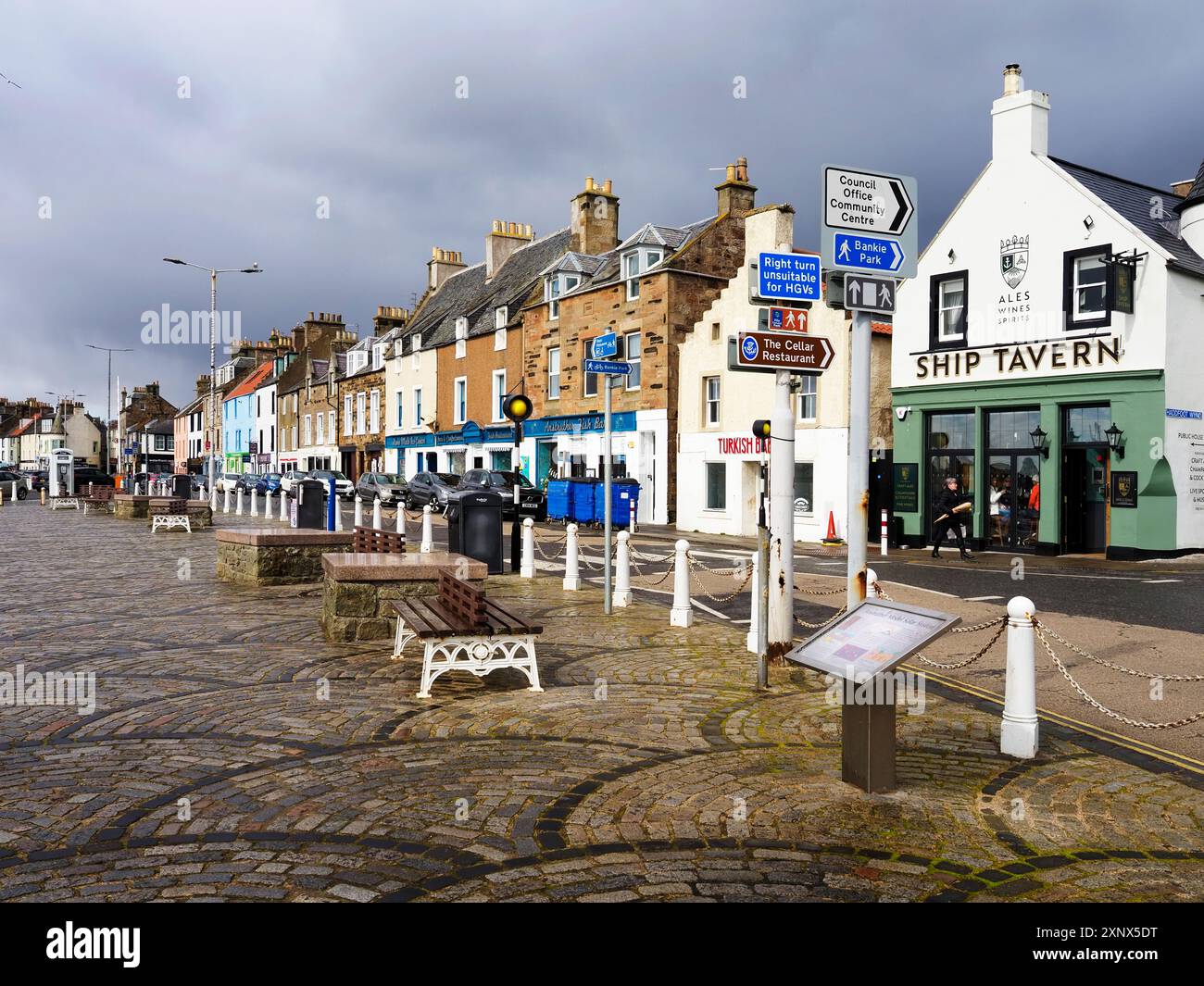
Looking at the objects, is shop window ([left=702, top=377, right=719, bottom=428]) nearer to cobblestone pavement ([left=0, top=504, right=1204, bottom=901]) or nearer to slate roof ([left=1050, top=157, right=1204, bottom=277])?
slate roof ([left=1050, top=157, right=1204, bottom=277])

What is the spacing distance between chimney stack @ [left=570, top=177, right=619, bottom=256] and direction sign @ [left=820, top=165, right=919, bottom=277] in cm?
3374

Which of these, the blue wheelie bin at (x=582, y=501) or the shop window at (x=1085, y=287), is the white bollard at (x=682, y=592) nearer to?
the shop window at (x=1085, y=287)

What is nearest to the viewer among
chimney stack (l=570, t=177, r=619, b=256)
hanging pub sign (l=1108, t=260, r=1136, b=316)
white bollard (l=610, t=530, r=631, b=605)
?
white bollard (l=610, t=530, r=631, b=605)

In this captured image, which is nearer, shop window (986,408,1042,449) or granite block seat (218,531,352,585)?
granite block seat (218,531,352,585)

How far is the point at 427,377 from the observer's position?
159ft

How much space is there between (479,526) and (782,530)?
7767mm

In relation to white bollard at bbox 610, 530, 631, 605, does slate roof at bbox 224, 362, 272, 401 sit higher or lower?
higher

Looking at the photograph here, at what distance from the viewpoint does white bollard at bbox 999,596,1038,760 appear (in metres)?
5.85

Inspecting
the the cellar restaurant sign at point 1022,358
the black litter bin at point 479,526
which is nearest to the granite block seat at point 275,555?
the black litter bin at point 479,526

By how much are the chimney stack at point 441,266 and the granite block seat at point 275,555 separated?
4317cm

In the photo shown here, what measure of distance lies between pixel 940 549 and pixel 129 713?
2130 centimetres

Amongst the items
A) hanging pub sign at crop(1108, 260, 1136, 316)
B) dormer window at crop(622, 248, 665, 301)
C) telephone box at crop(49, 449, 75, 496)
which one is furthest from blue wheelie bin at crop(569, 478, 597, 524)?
telephone box at crop(49, 449, 75, 496)

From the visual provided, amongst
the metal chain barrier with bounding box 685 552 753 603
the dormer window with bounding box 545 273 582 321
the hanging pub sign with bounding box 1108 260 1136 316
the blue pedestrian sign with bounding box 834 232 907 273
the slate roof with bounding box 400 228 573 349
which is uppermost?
the slate roof with bounding box 400 228 573 349
